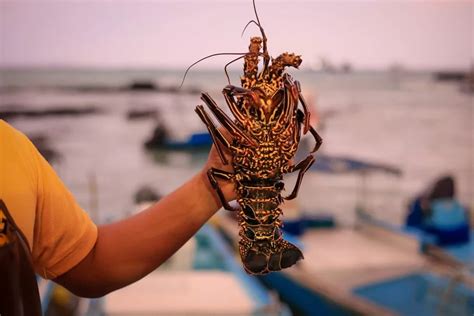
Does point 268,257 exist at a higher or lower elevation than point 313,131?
lower

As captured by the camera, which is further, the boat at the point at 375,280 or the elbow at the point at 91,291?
the boat at the point at 375,280

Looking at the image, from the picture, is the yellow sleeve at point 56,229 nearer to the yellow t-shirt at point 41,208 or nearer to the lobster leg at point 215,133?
the yellow t-shirt at point 41,208

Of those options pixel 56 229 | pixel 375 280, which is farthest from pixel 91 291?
pixel 375 280

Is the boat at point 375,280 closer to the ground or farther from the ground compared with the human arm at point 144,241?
closer to the ground

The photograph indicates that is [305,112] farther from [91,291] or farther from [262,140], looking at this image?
[91,291]

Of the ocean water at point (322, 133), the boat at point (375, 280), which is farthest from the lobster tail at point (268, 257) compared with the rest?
the ocean water at point (322, 133)

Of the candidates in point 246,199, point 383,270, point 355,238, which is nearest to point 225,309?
point 246,199

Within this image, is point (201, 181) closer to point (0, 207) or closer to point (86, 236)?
point (86, 236)
